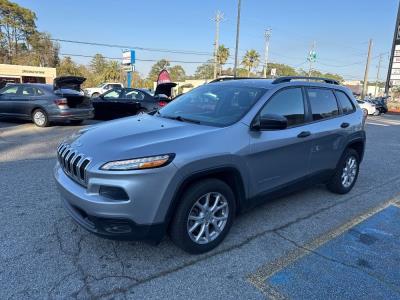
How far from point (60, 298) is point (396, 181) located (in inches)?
229

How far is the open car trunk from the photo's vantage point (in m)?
11.3

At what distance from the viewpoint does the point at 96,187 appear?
279 cm

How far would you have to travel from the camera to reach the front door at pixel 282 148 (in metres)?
3.54

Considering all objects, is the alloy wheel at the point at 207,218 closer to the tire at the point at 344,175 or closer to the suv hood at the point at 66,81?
the tire at the point at 344,175

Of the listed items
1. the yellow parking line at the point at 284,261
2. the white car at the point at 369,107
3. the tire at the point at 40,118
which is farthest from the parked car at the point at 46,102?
the white car at the point at 369,107

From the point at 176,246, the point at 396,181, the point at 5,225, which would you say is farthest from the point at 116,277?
the point at 396,181

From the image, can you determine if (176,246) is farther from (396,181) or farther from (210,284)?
(396,181)

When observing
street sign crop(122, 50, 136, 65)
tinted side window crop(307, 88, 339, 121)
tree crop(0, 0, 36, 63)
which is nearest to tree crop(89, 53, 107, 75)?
tree crop(0, 0, 36, 63)

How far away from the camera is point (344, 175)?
202 inches

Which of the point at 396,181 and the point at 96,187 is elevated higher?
the point at 96,187

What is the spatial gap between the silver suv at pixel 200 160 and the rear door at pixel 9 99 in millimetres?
9347

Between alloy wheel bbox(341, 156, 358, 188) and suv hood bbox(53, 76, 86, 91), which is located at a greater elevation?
suv hood bbox(53, 76, 86, 91)

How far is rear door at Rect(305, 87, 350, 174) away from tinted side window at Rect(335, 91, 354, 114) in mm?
136

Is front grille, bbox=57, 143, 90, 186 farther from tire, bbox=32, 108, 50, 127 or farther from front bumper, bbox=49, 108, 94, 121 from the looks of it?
tire, bbox=32, 108, 50, 127
